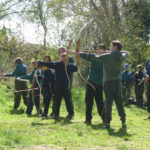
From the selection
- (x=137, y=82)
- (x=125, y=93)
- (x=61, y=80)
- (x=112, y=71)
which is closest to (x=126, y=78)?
(x=137, y=82)

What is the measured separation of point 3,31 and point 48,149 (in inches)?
643

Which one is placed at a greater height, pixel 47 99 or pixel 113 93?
pixel 113 93

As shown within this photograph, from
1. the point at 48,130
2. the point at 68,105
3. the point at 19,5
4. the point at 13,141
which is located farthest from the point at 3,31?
the point at 13,141

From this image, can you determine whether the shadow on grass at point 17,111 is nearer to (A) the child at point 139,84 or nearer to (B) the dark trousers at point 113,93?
(B) the dark trousers at point 113,93

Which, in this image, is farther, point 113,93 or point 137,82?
point 137,82

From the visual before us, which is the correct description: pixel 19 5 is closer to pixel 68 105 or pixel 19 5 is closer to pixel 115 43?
pixel 68 105

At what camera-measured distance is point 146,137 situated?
5.36 metres

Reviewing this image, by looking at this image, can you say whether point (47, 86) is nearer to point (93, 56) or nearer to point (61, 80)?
point (61, 80)

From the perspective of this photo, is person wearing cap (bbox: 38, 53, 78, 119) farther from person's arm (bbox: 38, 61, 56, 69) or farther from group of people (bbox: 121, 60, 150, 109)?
group of people (bbox: 121, 60, 150, 109)

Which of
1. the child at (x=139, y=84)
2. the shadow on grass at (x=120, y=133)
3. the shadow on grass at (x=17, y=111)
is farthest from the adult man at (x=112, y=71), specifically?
the child at (x=139, y=84)

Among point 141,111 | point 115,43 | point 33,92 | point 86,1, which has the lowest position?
point 141,111

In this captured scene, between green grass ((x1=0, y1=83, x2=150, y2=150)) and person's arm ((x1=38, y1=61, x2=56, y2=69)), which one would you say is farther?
person's arm ((x1=38, y1=61, x2=56, y2=69))

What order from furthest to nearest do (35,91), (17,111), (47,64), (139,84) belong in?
(139,84) < (17,111) < (35,91) < (47,64)

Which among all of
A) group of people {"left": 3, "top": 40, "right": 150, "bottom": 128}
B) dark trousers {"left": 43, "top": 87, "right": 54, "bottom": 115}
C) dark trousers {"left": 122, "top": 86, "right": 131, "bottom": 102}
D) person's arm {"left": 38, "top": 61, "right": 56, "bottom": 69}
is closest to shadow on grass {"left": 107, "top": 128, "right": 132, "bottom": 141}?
group of people {"left": 3, "top": 40, "right": 150, "bottom": 128}
